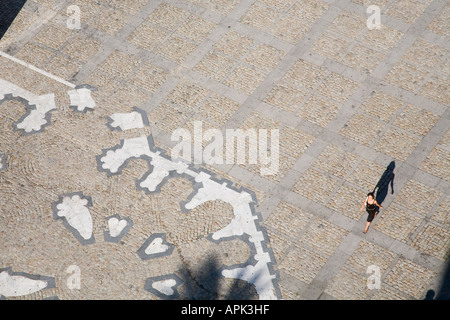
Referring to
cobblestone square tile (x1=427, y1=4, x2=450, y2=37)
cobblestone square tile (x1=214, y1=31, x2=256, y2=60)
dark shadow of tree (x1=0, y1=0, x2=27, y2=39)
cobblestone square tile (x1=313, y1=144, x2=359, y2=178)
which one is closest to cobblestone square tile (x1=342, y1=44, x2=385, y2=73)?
cobblestone square tile (x1=427, y1=4, x2=450, y2=37)

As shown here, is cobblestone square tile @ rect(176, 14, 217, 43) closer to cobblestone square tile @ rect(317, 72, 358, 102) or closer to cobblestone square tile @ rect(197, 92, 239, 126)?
cobblestone square tile @ rect(197, 92, 239, 126)

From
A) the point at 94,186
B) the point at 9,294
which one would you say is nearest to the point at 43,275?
the point at 9,294

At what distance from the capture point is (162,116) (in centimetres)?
1828

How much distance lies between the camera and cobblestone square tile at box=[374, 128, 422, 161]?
17125 mm

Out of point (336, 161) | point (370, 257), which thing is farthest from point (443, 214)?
point (336, 161)

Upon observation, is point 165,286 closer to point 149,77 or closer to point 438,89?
point 149,77

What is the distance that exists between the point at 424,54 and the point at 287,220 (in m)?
7.31

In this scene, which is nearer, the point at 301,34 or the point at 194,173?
the point at 194,173

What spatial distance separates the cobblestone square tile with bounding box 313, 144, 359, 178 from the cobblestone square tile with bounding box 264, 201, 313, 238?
4.92 feet

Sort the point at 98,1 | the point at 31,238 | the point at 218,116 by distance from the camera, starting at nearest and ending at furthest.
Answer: the point at 31,238 < the point at 218,116 < the point at 98,1

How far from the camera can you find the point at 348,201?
16.2 m

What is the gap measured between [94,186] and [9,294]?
136 inches

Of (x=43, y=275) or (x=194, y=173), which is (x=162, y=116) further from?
(x=43, y=275)

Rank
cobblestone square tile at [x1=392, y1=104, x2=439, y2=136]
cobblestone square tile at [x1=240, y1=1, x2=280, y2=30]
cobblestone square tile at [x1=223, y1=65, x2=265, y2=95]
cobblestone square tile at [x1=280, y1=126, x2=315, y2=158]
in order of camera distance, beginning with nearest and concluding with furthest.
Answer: cobblestone square tile at [x1=280, y1=126, x2=315, y2=158]
cobblestone square tile at [x1=392, y1=104, x2=439, y2=136]
cobblestone square tile at [x1=223, y1=65, x2=265, y2=95]
cobblestone square tile at [x1=240, y1=1, x2=280, y2=30]
